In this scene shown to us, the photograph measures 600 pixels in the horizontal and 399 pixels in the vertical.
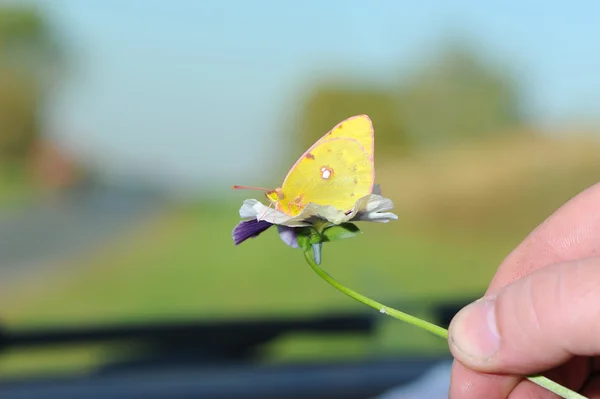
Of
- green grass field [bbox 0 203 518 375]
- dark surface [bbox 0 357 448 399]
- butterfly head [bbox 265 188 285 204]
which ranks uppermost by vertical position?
butterfly head [bbox 265 188 285 204]

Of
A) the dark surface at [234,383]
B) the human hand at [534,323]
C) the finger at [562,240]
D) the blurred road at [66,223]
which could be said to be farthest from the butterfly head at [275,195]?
the blurred road at [66,223]

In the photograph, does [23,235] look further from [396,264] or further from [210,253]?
[396,264]

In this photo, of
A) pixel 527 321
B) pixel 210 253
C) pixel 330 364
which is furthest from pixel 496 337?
pixel 210 253

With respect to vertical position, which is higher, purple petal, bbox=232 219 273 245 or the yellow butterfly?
the yellow butterfly

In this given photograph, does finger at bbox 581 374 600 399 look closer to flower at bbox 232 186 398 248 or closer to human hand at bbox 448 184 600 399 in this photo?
human hand at bbox 448 184 600 399

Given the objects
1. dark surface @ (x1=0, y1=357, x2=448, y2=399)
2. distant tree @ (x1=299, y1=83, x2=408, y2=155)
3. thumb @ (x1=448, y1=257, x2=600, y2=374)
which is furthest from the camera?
distant tree @ (x1=299, y1=83, x2=408, y2=155)

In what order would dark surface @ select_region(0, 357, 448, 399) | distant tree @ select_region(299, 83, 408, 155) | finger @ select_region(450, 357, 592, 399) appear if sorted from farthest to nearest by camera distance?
distant tree @ select_region(299, 83, 408, 155) → dark surface @ select_region(0, 357, 448, 399) → finger @ select_region(450, 357, 592, 399)

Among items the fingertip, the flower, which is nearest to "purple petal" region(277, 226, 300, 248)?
the flower
